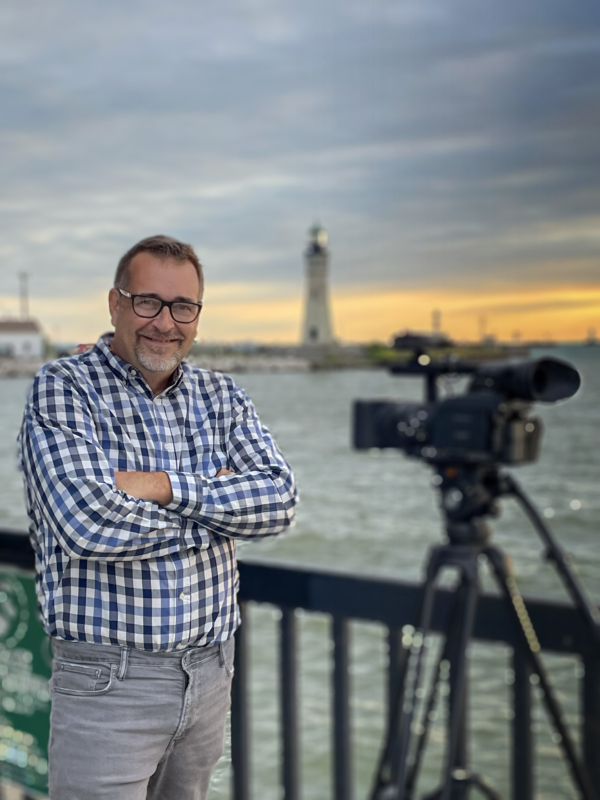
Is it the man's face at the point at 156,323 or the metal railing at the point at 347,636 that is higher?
the man's face at the point at 156,323

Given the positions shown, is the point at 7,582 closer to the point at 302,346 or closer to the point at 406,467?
the point at 302,346

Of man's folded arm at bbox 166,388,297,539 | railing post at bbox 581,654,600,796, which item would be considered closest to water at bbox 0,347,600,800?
man's folded arm at bbox 166,388,297,539

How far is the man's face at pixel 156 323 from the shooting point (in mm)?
260

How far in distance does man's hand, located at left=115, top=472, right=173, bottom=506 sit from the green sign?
1.71 m

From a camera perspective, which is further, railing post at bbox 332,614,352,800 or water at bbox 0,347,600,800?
railing post at bbox 332,614,352,800

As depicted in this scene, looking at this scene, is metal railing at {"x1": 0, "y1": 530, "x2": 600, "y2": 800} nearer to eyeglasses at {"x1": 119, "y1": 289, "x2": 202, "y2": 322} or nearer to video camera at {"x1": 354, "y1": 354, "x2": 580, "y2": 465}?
video camera at {"x1": 354, "y1": 354, "x2": 580, "y2": 465}

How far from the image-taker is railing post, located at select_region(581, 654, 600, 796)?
1.81m

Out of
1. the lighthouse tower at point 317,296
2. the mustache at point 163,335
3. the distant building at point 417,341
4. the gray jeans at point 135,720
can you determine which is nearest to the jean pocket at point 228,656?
the gray jeans at point 135,720

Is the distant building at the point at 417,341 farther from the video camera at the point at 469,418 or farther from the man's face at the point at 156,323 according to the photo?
the man's face at the point at 156,323

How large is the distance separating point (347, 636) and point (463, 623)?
13.6 inches

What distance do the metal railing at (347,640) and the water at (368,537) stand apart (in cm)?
7

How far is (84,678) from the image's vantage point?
0.90 ft

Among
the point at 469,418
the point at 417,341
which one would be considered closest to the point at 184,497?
the point at 417,341

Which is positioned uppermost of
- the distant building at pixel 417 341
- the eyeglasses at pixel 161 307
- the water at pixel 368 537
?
the distant building at pixel 417 341
